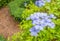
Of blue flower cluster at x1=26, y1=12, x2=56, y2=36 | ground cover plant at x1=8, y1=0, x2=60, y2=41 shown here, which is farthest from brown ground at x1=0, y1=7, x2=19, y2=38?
blue flower cluster at x1=26, y1=12, x2=56, y2=36

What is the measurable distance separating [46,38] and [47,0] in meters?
0.89

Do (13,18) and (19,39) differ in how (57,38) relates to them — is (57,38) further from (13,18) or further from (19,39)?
(13,18)

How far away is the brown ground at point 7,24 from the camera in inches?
210

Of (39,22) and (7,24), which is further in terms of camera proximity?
(7,24)

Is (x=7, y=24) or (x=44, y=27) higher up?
(x=44, y=27)

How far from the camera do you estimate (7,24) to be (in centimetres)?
560

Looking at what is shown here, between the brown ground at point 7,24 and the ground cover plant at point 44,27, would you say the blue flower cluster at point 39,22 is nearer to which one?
the ground cover plant at point 44,27

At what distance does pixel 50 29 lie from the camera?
138 inches

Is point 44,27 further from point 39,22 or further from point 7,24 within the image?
point 7,24

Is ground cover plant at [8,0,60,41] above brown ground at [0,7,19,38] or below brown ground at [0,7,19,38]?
above

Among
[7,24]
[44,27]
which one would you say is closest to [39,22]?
[44,27]

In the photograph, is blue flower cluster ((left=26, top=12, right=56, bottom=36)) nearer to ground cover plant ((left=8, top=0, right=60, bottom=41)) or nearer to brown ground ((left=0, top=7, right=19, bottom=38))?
ground cover plant ((left=8, top=0, right=60, bottom=41))

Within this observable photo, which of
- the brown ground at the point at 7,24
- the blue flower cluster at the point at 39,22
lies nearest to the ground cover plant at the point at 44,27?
the blue flower cluster at the point at 39,22

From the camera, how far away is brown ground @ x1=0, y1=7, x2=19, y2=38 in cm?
534
